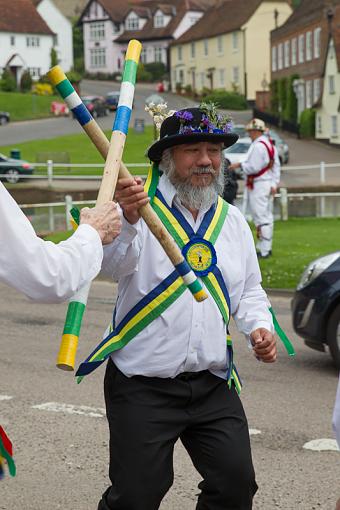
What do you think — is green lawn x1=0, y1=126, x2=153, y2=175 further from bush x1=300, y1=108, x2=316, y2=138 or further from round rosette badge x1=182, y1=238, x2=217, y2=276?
round rosette badge x1=182, y1=238, x2=217, y2=276

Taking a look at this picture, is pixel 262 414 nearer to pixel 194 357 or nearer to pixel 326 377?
pixel 326 377

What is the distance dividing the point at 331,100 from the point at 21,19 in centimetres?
5146

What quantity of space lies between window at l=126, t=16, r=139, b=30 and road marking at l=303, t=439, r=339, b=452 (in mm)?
120963

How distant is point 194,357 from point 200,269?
38 centimetres

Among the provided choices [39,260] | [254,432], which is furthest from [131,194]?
[254,432]

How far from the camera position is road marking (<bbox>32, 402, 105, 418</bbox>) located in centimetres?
723

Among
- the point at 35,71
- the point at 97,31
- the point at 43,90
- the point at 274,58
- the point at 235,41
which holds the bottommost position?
the point at 43,90

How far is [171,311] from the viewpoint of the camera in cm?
438

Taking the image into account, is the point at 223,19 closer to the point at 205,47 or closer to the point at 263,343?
the point at 205,47

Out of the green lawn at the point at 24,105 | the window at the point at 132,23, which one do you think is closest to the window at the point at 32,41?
the window at the point at 132,23

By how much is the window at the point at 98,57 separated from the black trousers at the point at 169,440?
122 m

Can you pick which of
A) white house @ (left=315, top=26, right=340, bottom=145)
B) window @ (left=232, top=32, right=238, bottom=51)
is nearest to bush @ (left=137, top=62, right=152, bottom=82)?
window @ (left=232, top=32, right=238, bottom=51)

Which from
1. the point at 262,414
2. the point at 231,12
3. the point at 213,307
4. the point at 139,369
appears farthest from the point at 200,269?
the point at 231,12

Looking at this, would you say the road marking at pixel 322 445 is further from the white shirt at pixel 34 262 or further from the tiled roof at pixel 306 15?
the tiled roof at pixel 306 15
